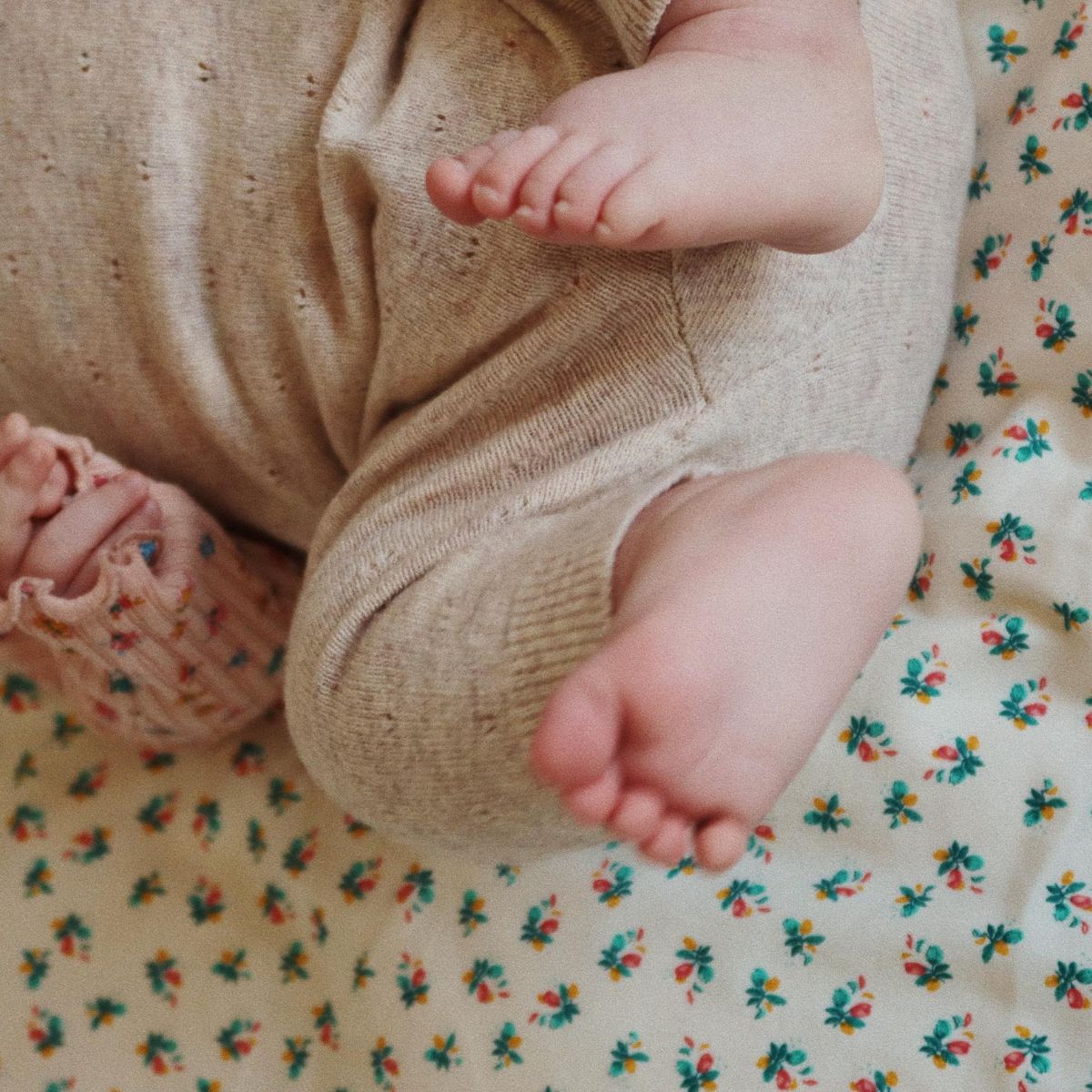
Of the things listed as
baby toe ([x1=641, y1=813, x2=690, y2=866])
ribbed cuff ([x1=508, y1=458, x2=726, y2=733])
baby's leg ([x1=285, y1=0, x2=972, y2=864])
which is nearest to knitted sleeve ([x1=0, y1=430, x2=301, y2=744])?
baby's leg ([x1=285, y1=0, x2=972, y2=864])

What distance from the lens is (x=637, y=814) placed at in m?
0.46

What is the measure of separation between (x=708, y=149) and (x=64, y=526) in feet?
1.62

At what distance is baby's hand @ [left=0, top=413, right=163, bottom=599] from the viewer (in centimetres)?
75

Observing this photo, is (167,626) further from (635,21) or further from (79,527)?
(635,21)

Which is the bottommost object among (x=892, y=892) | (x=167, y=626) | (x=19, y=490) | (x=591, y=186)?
(x=892, y=892)

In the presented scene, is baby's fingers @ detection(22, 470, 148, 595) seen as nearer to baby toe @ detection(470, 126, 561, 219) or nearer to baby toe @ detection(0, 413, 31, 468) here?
baby toe @ detection(0, 413, 31, 468)

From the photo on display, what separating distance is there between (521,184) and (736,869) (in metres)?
0.50

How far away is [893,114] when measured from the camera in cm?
66

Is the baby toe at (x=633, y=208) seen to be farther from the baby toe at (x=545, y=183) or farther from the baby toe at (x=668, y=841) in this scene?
the baby toe at (x=668, y=841)

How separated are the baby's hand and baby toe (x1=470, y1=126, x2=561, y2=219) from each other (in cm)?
38

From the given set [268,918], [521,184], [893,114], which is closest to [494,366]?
[521,184]

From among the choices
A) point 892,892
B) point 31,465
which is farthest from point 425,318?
point 892,892

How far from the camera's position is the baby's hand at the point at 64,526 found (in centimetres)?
75

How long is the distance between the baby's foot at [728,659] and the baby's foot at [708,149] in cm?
13
